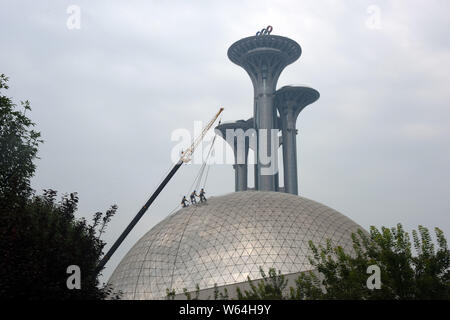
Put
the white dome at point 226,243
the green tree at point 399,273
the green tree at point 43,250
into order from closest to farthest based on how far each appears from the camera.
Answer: the green tree at point 43,250, the green tree at point 399,273, the white dome at point 226,243

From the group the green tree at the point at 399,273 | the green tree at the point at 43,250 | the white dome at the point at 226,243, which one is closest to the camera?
the green tree at the point at 43,250

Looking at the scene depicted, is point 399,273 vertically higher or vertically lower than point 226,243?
lower

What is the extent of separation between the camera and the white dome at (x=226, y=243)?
53.5 metres

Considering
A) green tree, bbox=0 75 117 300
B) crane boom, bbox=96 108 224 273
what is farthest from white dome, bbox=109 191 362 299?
green tree, bbox=0 75 117 300

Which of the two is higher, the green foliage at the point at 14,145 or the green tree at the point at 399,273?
the green foliage at the point at 14,145

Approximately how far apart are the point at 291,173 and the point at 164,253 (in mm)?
59547

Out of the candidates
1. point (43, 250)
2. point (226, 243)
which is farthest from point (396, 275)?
point (226, 243)

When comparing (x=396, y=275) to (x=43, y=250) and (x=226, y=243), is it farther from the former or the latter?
(x=226, y=243)

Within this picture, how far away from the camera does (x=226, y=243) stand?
56781 mm

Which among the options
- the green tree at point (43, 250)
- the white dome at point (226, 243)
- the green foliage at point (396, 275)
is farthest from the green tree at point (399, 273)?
the white dome at point (226, 243)

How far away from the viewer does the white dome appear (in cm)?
5353

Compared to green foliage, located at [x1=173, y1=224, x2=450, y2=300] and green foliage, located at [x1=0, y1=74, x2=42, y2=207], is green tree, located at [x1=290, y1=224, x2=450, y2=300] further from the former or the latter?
green foliage, located at [x1=0, y1=74, x2=42, y2=207]

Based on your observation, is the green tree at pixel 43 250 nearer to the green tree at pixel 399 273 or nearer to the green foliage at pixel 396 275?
the green foliage at pixel 396 275
